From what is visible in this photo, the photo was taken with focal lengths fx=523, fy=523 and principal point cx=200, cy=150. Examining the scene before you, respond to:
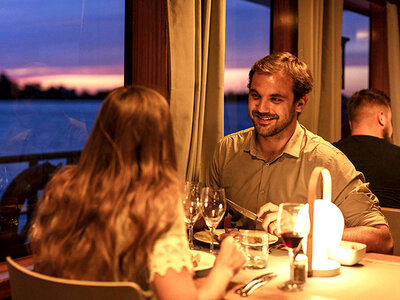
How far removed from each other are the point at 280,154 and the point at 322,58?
6.56ft

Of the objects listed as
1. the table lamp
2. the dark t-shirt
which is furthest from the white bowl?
the dark t-shirt

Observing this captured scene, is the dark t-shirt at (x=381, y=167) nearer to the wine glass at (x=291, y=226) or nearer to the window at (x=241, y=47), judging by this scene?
the window at (x=241, y=47)

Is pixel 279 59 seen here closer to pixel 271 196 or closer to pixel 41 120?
pixel 271 196

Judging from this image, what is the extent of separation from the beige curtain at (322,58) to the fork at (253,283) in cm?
243

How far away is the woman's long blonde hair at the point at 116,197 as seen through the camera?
1.24 meters

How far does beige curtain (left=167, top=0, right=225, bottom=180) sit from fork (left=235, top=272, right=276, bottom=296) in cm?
115

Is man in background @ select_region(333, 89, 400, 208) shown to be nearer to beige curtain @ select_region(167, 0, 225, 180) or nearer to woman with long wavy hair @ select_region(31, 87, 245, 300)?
beige curtain @ select_region(167, 0, 225, 180)

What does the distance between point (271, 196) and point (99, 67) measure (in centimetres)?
109

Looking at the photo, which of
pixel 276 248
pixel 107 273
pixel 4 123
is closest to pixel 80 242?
pixel 107 273

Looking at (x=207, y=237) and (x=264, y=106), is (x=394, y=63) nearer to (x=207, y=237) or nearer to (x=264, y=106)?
(x=264, y=106)

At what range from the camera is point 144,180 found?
1.29 meters

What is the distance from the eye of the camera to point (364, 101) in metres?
3.39

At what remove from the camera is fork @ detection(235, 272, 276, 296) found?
58.8 inches

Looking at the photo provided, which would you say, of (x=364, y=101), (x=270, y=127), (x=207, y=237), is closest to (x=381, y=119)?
(x=364, y=101)
